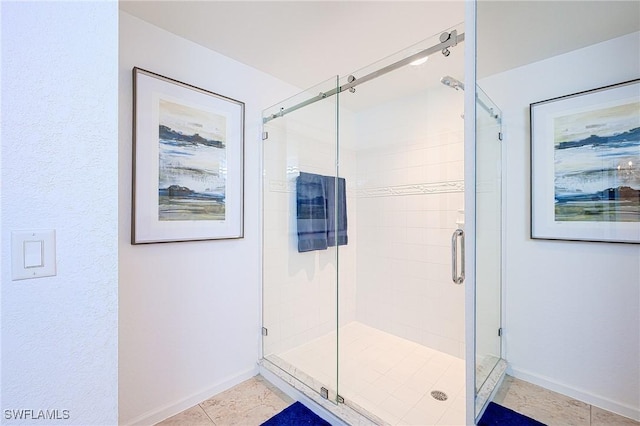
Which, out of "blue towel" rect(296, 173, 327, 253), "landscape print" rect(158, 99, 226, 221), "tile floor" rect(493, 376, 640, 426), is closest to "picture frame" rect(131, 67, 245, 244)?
"landscape print" rect(158, 99, 226, 221)

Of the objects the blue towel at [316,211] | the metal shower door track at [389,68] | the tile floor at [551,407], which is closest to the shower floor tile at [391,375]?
the tile floor at [551,407]

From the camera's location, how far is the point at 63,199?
68 centimetres

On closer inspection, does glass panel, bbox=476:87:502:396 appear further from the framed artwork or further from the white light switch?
the white light switch

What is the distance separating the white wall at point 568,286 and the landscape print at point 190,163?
169 cm

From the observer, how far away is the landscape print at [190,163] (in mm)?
1702

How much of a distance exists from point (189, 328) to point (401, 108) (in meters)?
2.65

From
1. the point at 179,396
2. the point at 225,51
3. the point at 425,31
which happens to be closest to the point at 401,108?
the point at 425,31

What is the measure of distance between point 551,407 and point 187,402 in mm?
2155

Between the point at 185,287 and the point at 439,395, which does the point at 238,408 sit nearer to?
the point at 185,287

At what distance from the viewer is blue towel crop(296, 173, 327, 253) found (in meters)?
2.38

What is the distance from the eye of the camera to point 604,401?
137 cm

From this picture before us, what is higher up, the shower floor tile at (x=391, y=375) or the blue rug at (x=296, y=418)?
the shower floor tile at (x=391, y=375)

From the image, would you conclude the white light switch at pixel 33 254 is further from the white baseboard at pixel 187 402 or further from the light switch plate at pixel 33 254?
the white baseboard at pixel 187 402

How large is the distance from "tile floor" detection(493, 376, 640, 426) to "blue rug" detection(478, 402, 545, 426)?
28mm
